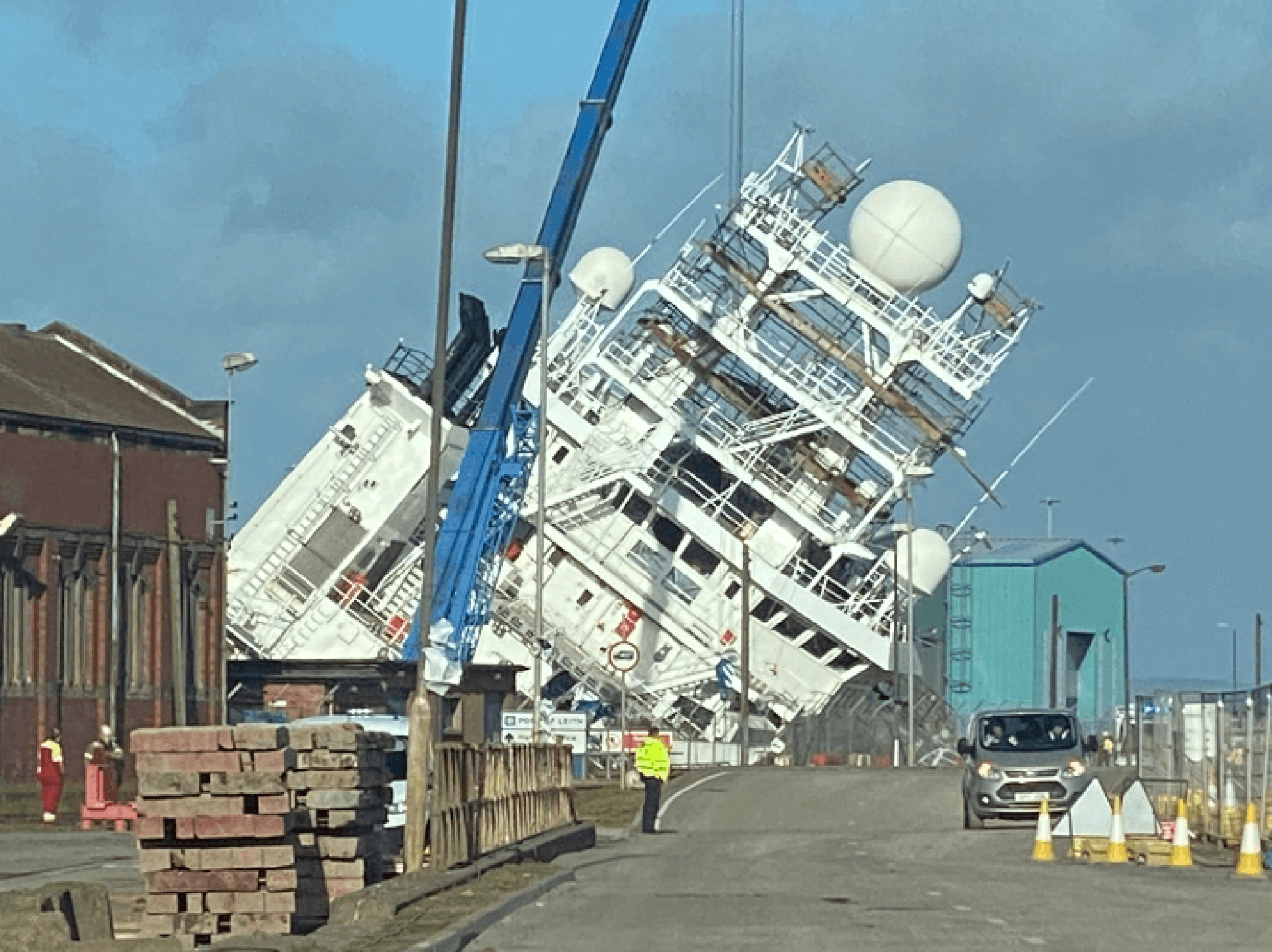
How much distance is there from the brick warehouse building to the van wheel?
15294mm

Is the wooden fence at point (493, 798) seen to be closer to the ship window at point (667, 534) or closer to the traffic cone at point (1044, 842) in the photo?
the traffic cone at point (1044, 842)

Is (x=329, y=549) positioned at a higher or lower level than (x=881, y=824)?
higher

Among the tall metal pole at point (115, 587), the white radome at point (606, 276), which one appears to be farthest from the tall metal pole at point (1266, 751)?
the white radome at point (606, 276)

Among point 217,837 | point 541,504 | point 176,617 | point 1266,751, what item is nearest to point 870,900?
point 217,837

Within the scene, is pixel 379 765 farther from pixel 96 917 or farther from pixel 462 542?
pixel 462 542

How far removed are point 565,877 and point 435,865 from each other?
9.04 feet

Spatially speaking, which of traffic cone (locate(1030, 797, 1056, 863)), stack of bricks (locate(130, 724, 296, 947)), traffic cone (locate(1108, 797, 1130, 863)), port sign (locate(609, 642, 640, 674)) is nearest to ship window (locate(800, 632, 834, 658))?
port sign (locate(609, 642, 640, 674))

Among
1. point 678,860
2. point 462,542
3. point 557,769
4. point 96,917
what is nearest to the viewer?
point 96,917

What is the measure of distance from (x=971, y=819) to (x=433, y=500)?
14.3m

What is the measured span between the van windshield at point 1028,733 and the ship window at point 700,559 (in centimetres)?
2984

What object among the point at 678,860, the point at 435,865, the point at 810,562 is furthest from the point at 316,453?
the point at 435,865

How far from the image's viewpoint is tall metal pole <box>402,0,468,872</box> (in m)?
22.4

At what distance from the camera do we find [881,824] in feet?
133

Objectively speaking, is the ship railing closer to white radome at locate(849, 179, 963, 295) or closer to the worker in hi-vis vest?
white radome at locate(849, 179, 963, 295)
